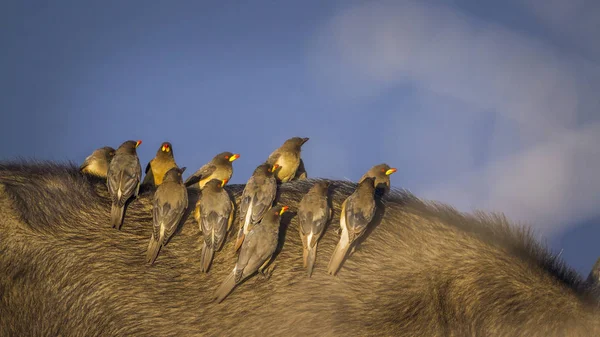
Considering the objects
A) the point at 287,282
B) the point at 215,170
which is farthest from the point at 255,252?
the point at 215,170

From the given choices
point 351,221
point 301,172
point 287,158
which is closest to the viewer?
point 351,221

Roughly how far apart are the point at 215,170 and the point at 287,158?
961 millimetres

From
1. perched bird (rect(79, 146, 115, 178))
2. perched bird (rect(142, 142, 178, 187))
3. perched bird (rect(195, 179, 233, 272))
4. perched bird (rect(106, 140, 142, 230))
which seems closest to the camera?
perched bird (rect(195, 179, 233, 272))

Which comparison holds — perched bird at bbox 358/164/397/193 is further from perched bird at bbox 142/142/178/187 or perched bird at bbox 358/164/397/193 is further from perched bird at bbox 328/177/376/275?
perched bird at bbox 142/142/178/187

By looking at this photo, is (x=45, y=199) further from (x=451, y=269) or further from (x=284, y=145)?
(x=451, y=269)

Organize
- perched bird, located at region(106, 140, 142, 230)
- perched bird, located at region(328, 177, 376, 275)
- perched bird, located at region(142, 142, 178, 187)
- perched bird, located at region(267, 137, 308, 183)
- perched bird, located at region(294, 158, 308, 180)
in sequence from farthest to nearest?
perched bird, located at region(294, 158, 308, 180) < perched bird, located at region(267, 137, 308, 183) < perched bird, located at region(142, 142, 178, 187) < perched bird, located at region(106, 140, 142, 230) < perched bird, located at region(328, 177, 376, 275)

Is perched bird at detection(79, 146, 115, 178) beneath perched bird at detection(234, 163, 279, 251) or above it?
above

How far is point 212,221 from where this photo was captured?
6.65 m

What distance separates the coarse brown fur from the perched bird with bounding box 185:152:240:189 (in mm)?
965

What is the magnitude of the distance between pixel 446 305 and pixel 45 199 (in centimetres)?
405

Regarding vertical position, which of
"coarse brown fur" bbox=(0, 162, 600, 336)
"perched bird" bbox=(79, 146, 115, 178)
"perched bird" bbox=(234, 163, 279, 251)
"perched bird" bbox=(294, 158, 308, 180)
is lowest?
"coarse brown fur" bbox=(0, 162, 600, 336)

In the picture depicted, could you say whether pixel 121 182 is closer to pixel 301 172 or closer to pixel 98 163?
pixel 98 163

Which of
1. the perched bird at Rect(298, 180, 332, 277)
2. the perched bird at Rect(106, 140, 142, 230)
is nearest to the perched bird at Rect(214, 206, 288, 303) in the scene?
the perched bird at Rect(298, 180, 332, 277)

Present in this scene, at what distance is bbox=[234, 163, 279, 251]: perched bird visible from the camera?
6723mm
